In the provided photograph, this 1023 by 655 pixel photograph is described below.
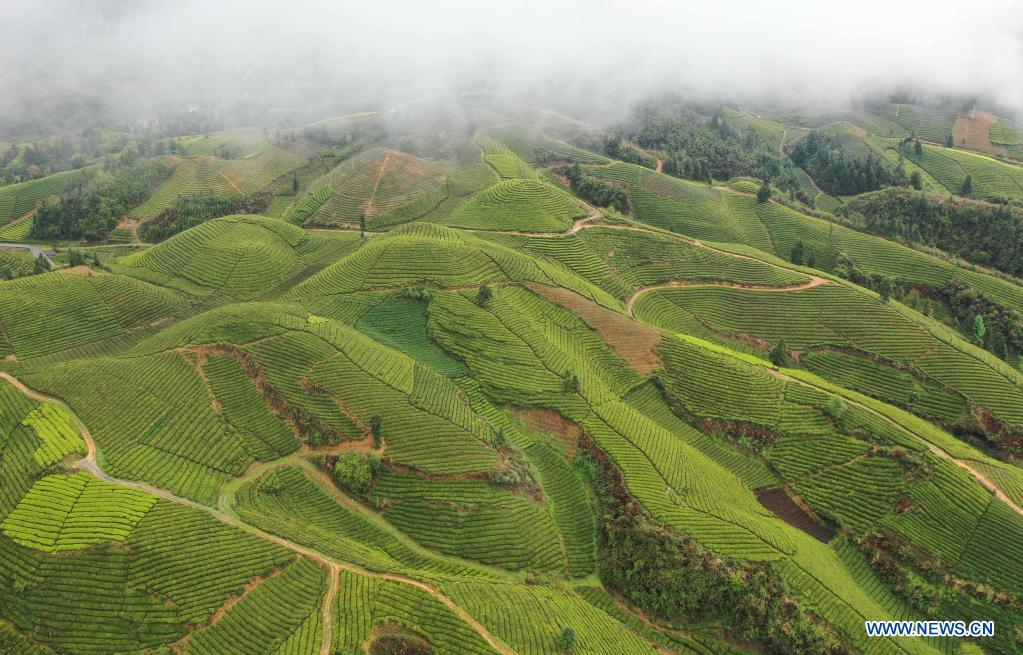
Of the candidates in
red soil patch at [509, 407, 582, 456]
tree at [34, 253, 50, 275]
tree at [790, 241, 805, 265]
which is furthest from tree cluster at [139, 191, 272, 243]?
tree at [790, 241, 805, 265]

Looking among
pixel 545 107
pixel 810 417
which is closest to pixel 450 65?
pixel 545 107

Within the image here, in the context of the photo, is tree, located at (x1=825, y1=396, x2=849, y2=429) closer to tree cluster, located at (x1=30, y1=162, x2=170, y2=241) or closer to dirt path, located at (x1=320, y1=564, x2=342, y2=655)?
dirt path, located at (x1=320, y1=564, x2=342, y2=655)

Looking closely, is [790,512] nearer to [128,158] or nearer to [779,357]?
[779,357]

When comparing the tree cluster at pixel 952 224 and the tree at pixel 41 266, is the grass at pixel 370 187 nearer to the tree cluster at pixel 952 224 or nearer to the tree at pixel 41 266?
the tree at pixel 41 266

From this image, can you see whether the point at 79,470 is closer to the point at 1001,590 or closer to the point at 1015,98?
the point at 1001,590

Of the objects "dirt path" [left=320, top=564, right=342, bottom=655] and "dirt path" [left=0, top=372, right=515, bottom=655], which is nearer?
"dirt path" [left=320, top=564, right=342, bottom=655]

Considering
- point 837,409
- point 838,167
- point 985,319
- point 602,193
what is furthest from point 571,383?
point 838,167
